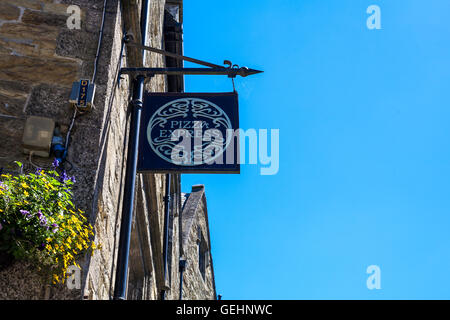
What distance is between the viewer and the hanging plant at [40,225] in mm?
2775

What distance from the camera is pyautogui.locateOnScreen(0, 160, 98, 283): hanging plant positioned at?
278 cm

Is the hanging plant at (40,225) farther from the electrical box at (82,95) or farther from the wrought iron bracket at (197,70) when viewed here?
the wrought iron bracket at (197,70)

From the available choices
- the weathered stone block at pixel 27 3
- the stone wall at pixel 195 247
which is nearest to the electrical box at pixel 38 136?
the weathered stone block at pixel 27 3

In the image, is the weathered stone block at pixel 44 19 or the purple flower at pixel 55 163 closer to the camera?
the purple flower at pixel 55 163

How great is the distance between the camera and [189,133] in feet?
14.3

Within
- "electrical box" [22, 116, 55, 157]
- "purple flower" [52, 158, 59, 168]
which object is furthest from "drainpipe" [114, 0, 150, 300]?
"purple flower" [52, 158, 59, 168]

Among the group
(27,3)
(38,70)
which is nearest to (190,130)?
(38,70)

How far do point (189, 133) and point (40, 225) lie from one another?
1790mm

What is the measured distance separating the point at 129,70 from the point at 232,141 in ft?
3.50

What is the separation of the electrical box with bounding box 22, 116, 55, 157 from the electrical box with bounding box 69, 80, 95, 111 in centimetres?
23

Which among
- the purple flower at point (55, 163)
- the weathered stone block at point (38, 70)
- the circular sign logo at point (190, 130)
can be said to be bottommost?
the purple flower at point (55, 163)

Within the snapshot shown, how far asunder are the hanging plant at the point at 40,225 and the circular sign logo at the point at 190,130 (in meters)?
1.30
